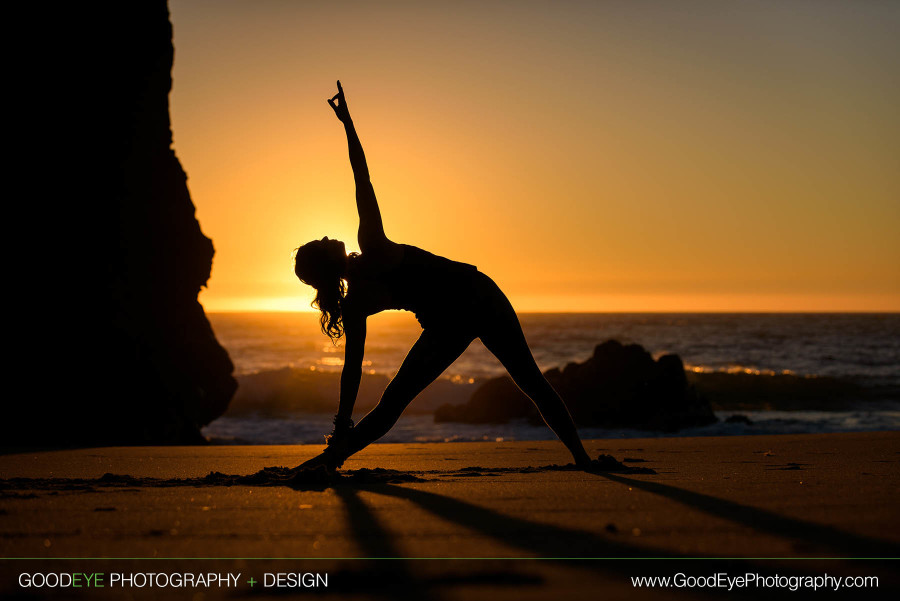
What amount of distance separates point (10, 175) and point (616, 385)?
1213cm

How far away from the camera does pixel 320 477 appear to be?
4.02 metres

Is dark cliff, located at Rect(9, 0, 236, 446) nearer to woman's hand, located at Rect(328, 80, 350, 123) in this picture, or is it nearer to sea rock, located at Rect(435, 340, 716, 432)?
sea rock, located at Rect(435, 340, 716, 432)

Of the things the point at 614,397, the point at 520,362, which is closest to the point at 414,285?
the point at 520,362

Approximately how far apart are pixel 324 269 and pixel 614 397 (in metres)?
13.7

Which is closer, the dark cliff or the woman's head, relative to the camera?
the woman's head

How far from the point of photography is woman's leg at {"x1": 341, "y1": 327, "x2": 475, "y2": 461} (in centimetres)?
427

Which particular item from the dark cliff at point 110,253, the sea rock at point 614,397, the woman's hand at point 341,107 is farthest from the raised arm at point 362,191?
the sea rock at point 614,397

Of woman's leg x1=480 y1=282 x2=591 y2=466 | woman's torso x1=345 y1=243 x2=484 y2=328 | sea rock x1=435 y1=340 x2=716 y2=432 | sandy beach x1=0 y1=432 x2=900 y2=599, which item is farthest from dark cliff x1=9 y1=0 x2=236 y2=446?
woman's leg x1=480 y1=282 x2=591 y2=466

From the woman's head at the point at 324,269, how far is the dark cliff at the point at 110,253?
7.47 m

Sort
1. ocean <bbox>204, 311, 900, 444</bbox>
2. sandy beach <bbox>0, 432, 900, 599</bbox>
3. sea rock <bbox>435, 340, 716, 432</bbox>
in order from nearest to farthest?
sandy beach <bbox>0, 432, 900, 599</bbox> < ocean <bbox>204, 311, 900, 444</bbox> < sea rock <bbox>435, 340, 716, 432</bbox>

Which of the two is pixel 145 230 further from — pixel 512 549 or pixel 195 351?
pixel 512 549

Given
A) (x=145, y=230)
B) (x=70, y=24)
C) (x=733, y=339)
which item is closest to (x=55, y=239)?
(x=145, y=230)

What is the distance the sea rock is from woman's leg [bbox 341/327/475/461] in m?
11.9

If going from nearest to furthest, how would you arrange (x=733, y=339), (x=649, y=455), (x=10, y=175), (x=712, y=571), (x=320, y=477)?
(x=712, y=571), (x=320, y=477), (x=649, y=455), (x=10, y=175), (x=733, y=339)
